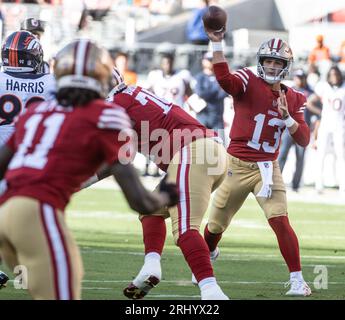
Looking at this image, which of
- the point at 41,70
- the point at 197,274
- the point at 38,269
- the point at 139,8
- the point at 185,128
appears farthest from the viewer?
the point at 139,8

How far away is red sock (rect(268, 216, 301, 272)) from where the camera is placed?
27.2ft

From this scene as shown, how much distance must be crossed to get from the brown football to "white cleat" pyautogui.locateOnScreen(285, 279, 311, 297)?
1.92 meters

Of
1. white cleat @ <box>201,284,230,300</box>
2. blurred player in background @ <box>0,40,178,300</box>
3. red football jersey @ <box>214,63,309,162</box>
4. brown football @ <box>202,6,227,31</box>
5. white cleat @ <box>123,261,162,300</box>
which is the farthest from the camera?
red football jersey @ <box>214,63,309,162</box>

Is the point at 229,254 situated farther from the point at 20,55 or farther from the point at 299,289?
the point at 20,55

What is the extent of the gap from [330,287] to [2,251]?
396 cm

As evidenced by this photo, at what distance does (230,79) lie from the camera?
8336 mm

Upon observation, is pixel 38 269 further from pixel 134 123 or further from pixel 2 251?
pixel 134 123

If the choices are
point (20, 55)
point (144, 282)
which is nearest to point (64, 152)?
point (144, 282)

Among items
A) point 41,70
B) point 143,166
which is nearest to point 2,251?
point 41,70

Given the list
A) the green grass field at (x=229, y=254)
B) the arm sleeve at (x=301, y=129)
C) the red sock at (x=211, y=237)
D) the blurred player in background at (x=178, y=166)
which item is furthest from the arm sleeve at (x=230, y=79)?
the green grass field at (x=229, y=254)

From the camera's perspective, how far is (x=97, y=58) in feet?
17.0

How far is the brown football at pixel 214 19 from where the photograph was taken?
7984 mm

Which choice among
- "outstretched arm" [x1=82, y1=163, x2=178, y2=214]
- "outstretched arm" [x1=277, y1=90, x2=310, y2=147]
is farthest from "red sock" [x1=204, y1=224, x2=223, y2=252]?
"outstretched arm" [x1=82, y1=163, x2=178, y2=214]

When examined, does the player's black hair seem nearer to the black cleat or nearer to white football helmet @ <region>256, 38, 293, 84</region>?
the black cleat
